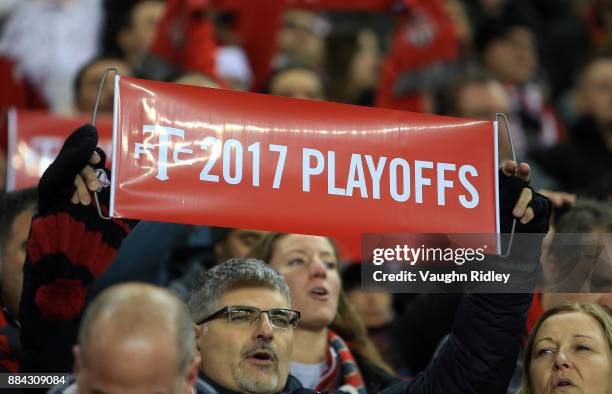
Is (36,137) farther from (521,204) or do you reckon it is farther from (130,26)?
(521,204)

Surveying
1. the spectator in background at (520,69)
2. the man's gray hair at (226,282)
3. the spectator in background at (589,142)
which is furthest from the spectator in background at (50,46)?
the man's gray hair at (226,282)

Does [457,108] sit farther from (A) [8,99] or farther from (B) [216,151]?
(B) [216,151]

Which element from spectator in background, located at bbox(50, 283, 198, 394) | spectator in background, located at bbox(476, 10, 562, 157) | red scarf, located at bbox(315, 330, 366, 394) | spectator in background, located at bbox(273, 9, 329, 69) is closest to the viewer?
spectator in background, located at bbox(50, 283, 198, 394)

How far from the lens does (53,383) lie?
3.73 m

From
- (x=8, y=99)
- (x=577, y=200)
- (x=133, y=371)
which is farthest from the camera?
(x=8, y=99)

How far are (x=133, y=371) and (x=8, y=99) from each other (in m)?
4.80

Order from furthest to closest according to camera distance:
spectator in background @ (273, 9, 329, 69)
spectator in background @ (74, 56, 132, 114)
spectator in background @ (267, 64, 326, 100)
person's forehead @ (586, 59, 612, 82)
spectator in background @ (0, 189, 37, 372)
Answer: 1. spectator in background @ (273, 9, 329, 69)
2. person's forehead @ (586, 59, 612, 82)
3. spectator in background @ (74, 56, 132, 114)
4. spectator in background @ (267, 64, 326, 100)
5. spectator in background @ (0, 189, 37, 372)

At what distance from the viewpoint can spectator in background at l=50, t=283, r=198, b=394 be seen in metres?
2.84

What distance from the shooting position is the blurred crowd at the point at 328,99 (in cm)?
389

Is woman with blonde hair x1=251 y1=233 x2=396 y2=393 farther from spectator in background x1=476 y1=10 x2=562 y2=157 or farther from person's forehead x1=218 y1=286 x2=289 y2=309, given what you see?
spectator in background x1=476 y1=10 x2=562 y2=157

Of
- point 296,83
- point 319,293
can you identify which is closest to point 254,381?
point 319,293

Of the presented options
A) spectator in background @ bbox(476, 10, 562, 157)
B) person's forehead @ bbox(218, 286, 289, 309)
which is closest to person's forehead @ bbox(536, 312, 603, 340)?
person's forehead @ bbox(218, 286, 289, 309)

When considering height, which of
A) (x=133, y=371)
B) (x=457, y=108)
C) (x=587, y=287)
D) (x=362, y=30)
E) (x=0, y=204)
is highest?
(x=362, y=30)

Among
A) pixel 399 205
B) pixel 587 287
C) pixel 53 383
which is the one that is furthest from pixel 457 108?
pixel 53 383
